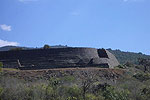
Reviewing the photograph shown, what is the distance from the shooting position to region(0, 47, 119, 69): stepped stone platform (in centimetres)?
3247

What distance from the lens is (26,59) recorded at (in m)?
34.1

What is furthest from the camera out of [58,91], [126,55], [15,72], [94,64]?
[126,55]

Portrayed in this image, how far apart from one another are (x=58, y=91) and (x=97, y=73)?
11.0 metres

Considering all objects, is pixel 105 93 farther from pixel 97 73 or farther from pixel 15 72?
pixel 15 72

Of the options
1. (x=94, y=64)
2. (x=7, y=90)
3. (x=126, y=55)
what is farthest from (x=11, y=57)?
(x=126, y=55)

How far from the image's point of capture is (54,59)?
33.7m

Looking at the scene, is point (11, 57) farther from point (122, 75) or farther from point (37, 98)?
point (37, 98)

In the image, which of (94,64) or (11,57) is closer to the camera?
(94,64)

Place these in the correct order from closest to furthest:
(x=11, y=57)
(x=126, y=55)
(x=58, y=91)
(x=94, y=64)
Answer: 1. (x=58, y=91)
2. (x=94, y=64)
3. (x=11, y=57)
4. (x=126, y=55)

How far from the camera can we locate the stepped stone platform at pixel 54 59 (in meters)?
32.5

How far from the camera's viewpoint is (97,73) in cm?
2791

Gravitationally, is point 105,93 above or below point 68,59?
below

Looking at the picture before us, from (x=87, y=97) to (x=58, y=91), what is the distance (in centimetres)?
199

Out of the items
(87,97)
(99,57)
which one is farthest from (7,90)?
(99,57)
